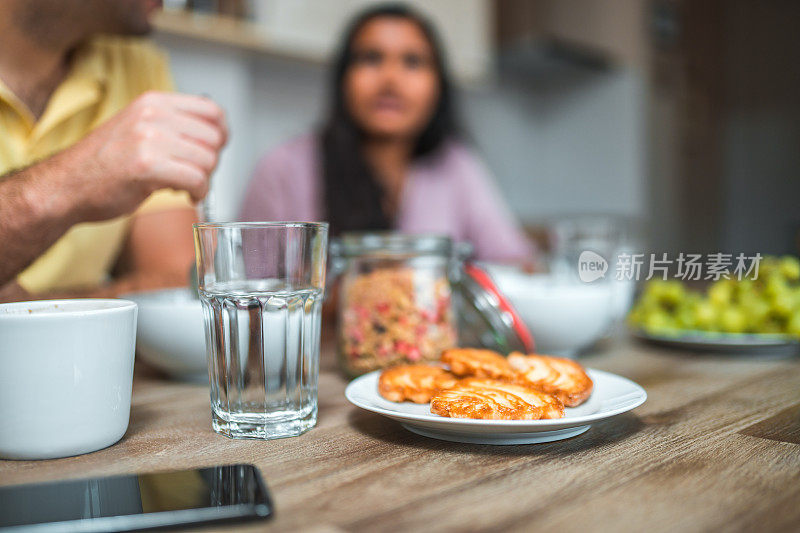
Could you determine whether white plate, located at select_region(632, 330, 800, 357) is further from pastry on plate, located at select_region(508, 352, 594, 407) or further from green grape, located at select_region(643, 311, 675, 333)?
pastry on plate, located at select_region(508, 352, 594, 407)

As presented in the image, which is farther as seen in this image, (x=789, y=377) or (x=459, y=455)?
(x=789, y=377)

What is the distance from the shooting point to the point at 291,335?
55 cm

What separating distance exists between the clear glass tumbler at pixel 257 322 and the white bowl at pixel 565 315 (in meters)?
0.37

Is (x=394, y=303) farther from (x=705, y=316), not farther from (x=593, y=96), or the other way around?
(x=593, y=96)

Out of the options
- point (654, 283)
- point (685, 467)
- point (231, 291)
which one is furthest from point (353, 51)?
point (685, 467)

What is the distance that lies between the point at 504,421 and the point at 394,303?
0.29 meters

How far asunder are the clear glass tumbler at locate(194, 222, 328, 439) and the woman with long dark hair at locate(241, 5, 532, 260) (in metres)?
1.55

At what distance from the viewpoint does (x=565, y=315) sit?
0.84 meters

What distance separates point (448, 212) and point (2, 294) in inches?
68.8

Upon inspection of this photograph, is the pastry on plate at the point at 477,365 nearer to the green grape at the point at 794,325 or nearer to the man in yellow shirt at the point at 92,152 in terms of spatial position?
the man in yellow shirt at the point at 92,152

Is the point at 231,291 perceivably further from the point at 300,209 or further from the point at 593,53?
the point at 593,53

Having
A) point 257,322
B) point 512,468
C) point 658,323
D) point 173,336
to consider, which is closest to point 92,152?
point 173,336

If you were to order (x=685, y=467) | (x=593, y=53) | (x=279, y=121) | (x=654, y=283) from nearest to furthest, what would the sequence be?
(x=685, y=467) < (x=654, y=283) < (x=279, y=121) < (x=593, y=53)

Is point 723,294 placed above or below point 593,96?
below
